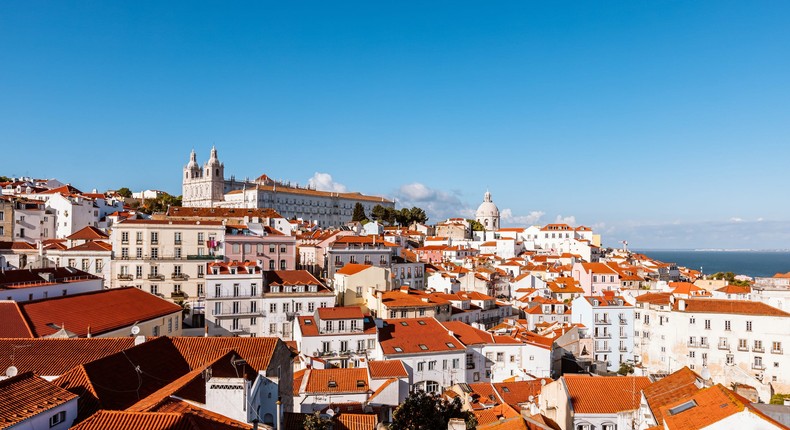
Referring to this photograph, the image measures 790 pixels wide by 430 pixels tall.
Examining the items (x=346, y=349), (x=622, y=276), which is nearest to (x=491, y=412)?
(x=346, y=349)

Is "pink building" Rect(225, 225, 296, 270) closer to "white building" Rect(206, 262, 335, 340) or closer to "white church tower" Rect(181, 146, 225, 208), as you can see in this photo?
"white building" Rect(206, 262, 335, 340)

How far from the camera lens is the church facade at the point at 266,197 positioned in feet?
488

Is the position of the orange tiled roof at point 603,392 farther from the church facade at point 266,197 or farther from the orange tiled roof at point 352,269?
the church facade at point 266,197

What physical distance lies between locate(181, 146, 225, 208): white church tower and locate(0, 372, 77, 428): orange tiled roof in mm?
150211

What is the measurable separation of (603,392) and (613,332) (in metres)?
30.1

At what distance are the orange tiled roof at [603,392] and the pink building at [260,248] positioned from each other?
3527 cm

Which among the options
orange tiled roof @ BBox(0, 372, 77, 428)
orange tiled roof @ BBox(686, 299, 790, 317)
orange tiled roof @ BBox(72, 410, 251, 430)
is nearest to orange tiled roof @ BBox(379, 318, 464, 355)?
orange tiled roof @ BBox(686, 299, 790, 317)

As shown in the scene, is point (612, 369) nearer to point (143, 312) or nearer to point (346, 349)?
point (346, 349)

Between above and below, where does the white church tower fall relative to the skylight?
above

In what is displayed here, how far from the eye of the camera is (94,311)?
33.4 metres

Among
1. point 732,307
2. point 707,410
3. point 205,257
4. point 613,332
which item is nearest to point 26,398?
point 707,410

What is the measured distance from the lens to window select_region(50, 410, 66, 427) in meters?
13.4

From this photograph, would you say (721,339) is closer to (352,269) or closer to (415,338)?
(415,338)

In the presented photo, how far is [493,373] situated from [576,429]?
1856cm
